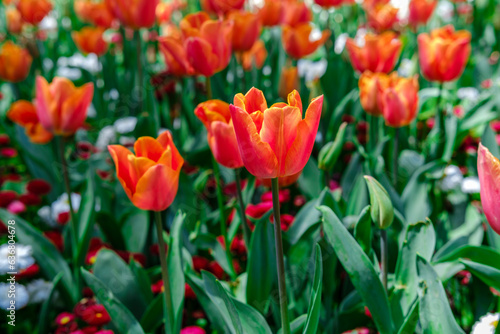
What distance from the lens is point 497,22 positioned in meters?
2.95

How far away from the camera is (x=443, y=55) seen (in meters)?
1.58

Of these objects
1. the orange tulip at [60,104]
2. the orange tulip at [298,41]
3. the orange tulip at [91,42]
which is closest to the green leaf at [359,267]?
the orange tulip at [60,104]

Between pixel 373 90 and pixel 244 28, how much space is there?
0.48 metres

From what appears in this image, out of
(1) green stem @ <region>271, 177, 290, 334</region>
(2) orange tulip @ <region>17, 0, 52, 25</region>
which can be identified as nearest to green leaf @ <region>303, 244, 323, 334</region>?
(1) green stem @ <region>271, 177, 290, 334</region>

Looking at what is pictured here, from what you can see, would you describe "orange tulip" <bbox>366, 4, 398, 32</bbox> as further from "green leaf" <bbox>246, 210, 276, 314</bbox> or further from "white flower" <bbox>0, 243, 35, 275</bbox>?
"white flower" <bbox>0, 243, 35, 275</bbox>

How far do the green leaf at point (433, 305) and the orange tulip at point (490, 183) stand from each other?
16 centimetres

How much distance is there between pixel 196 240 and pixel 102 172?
0.67 meters

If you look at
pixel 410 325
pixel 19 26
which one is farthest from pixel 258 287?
pixel 19 26

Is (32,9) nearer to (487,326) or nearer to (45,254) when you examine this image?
(45,254)

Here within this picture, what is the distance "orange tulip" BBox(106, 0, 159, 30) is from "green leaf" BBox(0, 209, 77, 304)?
86 centimetres

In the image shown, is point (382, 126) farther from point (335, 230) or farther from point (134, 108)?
point (134, 108)

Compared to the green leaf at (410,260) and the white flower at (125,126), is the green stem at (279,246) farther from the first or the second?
the white flower at (125,126)

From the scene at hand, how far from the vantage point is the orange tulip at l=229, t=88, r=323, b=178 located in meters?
0.73

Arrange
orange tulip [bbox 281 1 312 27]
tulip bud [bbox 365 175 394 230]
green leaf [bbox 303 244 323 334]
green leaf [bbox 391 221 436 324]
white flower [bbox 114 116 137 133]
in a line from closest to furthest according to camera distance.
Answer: green leaf [bbox 303 244 323 334] < tulip bud [bbox 365 175 394 230] < green leaf [bbox 391 221 436 324] < white flower [bbox 114 116 137 133] < orange tulip [bbox 281 1 312 27]
